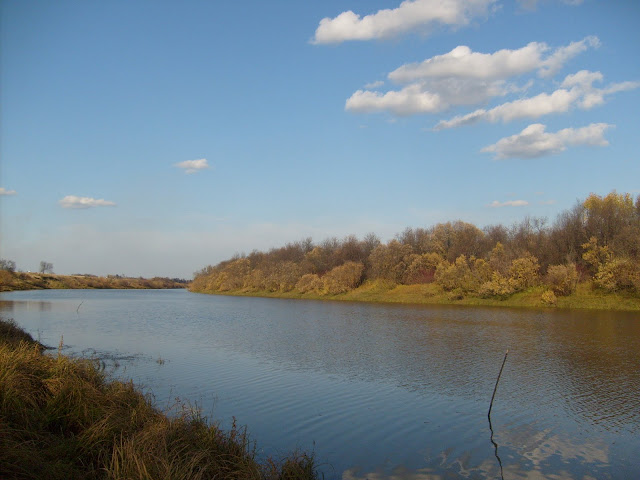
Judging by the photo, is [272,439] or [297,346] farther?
[297,346]

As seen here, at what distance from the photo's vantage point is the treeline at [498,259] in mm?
50125

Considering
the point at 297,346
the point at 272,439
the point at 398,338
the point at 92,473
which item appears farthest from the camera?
the point at 398,338

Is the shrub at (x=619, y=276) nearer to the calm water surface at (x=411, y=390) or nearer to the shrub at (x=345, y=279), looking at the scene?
the calm water surface at (x=411, y=390)

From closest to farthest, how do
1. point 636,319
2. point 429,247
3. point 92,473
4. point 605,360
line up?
1. point 92,473
2. point 605,360
3. point 636,319
4. point 429,247

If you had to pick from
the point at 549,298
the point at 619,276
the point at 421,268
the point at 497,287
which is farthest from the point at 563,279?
the point at 421,268

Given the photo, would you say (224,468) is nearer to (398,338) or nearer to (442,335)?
(398,338)

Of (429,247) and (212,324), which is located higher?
(429,247)

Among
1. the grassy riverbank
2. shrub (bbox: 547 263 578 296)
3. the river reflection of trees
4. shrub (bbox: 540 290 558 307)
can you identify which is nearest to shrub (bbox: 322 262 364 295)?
shrub (bbox: 547 263 578 296)

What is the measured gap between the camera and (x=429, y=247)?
76.2 m

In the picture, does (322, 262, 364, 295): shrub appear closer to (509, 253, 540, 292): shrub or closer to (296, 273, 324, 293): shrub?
(296, 273, 324, 293): shrub

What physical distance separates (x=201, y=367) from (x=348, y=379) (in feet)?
20.4

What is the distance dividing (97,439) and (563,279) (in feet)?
170

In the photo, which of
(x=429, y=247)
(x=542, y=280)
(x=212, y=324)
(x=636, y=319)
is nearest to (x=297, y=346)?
(x=212, y=324)

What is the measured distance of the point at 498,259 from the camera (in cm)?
5681
